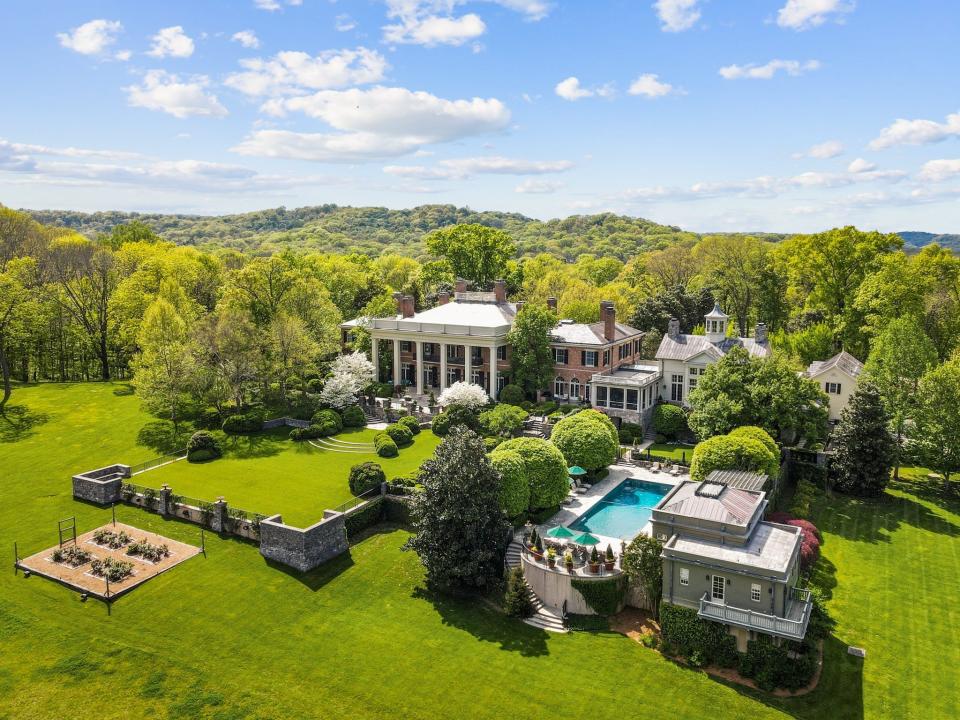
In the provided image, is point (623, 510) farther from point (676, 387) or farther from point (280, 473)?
point (280, 473)

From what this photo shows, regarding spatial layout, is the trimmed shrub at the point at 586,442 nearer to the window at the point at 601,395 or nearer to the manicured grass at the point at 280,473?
the manicured grass at the point at 280,473

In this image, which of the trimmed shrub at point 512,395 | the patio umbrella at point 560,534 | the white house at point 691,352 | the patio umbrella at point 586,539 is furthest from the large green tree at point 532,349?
the patio umbrella at point 560,534

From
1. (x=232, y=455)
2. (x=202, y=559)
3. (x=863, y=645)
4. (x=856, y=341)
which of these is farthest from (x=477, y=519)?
(x=856, y=341)

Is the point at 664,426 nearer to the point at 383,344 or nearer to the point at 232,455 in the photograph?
the point at 383,344

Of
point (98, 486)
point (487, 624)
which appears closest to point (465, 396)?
point (487, 624)

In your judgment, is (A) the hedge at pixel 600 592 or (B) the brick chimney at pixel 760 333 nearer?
(A) the hedge at pixel 600 592
